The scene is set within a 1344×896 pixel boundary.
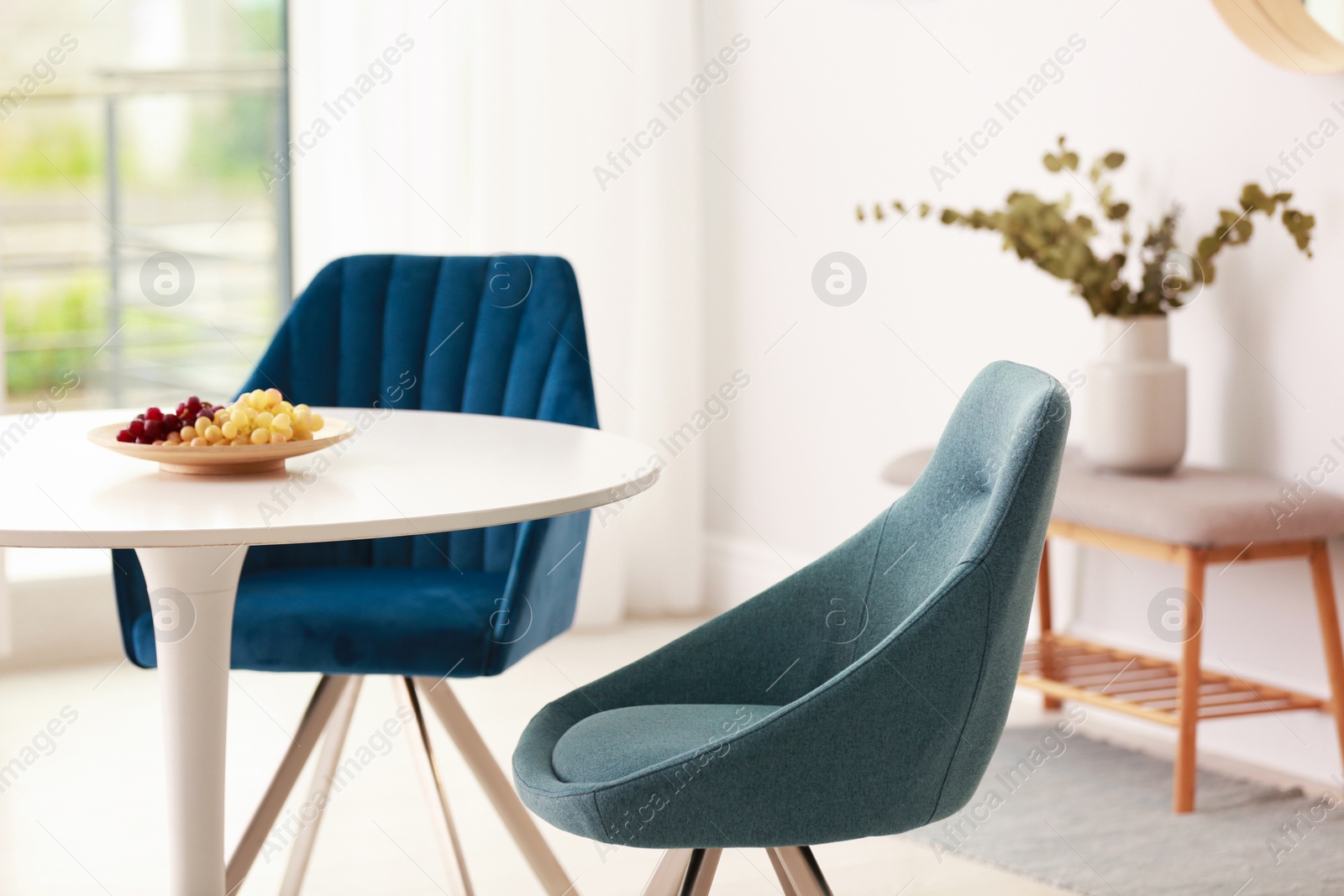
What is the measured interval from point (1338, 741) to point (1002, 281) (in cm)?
118

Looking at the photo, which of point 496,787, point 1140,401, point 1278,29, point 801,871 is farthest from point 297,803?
point 1278,29

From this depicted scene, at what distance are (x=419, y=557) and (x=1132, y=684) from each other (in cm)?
140

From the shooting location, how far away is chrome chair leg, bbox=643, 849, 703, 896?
149cm

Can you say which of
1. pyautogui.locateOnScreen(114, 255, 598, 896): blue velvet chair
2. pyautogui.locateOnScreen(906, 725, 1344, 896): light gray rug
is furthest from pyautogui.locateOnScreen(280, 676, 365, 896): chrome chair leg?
pyautogui.locateOnScreen(906, 725, 1344, 896): light gray rug

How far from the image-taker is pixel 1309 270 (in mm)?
2639

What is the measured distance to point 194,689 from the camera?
5.34 feet

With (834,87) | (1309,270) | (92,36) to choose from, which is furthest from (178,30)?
(1309,270)

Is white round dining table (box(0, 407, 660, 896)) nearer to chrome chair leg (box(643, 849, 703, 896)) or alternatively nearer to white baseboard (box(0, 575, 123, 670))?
chrome chair leg (box(643, 849, 703, 896))

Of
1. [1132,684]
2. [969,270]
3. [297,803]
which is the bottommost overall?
[297,803]

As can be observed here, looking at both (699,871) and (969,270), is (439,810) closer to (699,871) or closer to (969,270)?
(699,871)

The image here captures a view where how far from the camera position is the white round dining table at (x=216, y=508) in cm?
136

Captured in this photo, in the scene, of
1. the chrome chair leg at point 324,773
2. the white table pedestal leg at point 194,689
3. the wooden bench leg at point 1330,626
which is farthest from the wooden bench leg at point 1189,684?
the white table pedestal leg at point 194,689

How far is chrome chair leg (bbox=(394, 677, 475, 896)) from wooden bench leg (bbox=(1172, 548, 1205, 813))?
4.10 ft

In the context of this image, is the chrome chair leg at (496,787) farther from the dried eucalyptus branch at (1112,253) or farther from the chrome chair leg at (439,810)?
the dried eucalyptus branch at (1112,253)
